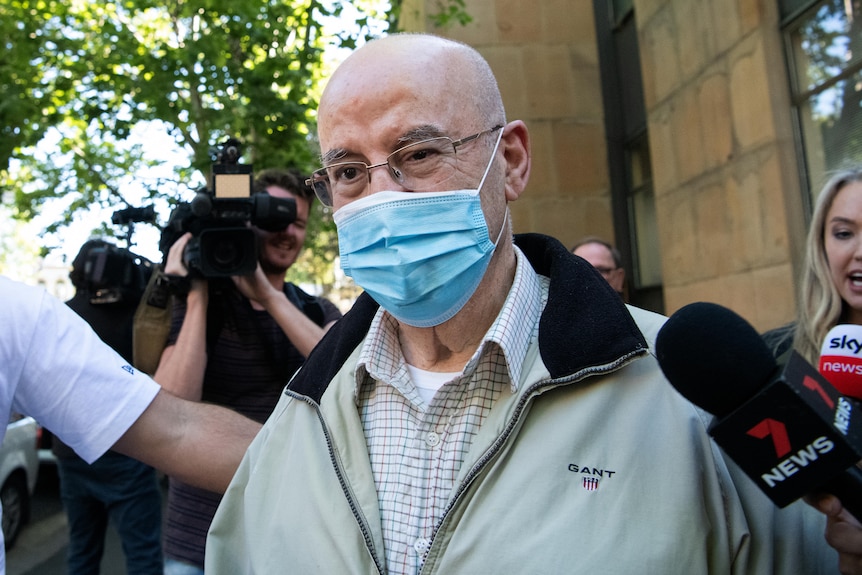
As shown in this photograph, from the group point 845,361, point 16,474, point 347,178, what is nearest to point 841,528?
point 845,361

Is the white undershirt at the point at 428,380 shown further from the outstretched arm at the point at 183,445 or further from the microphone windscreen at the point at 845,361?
the microphone windscreen at the point at 845,361

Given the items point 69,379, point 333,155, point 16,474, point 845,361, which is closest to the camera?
point 845,361

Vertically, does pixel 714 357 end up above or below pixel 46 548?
above

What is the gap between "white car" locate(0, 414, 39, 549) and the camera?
21.1 feet

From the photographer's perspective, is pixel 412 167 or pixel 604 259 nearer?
pixel 412 167

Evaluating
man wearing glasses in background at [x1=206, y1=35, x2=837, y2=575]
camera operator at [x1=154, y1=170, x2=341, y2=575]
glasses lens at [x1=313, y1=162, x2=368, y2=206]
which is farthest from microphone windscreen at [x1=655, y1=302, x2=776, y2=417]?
camera operator at [x1=154, y1=170, x2=341, y2=575]

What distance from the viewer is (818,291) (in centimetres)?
250

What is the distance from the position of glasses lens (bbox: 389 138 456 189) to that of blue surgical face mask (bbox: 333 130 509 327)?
0.03m

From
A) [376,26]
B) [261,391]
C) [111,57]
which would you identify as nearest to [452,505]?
[261,391]

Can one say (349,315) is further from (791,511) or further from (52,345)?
(791,511)

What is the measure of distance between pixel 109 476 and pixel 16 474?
10.7ft

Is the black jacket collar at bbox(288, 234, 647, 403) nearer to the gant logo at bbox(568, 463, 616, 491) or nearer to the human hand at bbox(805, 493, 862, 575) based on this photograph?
the gant logo at bbox(568, 463, 616, 491)

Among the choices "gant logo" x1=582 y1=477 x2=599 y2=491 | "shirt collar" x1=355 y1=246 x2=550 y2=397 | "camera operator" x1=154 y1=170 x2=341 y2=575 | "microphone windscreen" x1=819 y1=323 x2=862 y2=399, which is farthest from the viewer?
"camera operator" x1=154 y1=170 x2=341 y2=575

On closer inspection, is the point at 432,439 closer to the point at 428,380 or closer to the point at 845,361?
the point at 428,380
